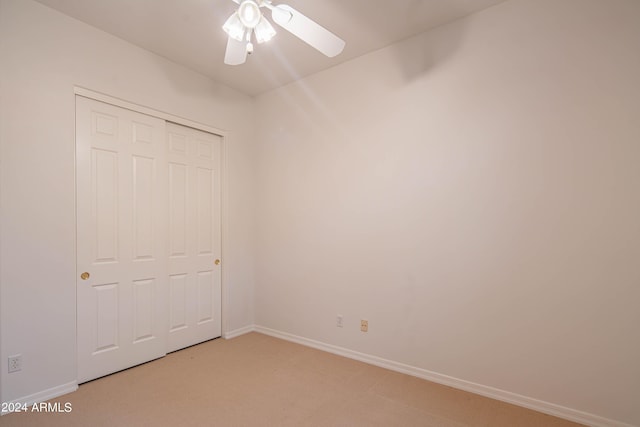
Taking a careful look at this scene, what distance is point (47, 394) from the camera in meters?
2.29

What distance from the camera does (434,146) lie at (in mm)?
2645

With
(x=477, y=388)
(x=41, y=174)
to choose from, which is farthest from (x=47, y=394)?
(x=477, y=388)

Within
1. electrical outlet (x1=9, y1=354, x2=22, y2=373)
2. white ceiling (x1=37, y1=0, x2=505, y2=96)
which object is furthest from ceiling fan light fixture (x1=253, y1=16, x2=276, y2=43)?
electrical outlet (x1=9, y1=354, x2=22, y2=373)

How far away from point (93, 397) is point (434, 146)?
326 centimetres

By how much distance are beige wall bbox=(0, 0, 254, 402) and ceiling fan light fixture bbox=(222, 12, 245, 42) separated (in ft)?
5.02

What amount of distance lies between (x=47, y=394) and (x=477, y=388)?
10.4 feet

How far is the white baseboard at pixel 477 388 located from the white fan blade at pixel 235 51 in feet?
8.91

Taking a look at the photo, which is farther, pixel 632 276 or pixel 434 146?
pixel 434 146

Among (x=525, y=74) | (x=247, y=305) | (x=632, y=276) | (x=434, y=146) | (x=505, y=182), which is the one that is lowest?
(x=247, y=305)

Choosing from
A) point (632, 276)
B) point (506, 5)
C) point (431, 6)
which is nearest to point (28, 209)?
point (431, 6)

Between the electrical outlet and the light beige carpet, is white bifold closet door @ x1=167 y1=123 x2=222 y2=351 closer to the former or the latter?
the light beige carpet

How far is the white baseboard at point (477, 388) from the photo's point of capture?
79.8 inches

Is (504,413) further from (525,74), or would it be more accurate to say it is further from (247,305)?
(247,305)

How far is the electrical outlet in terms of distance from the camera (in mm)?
2148
